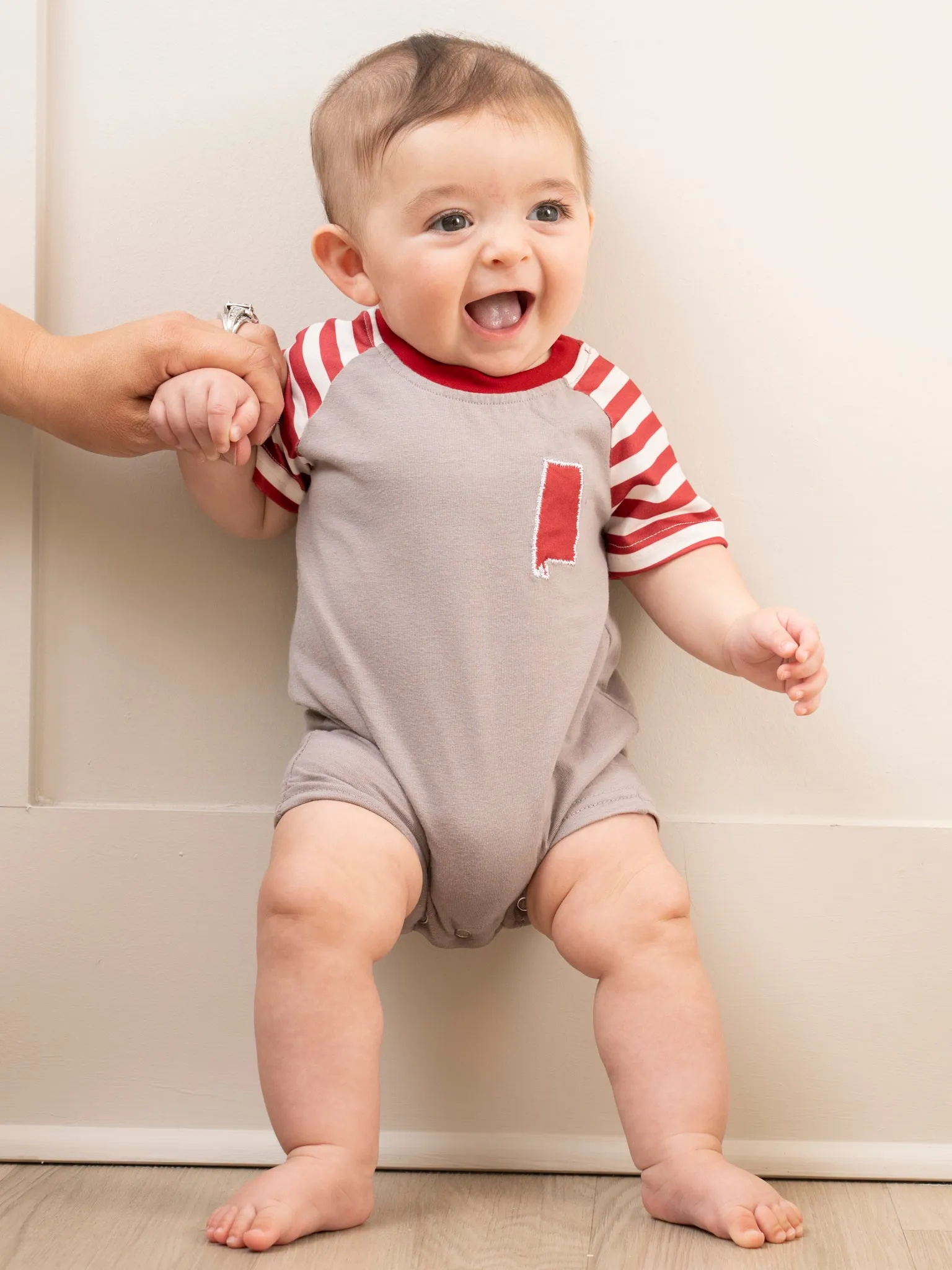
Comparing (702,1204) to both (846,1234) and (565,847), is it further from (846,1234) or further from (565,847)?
(565,847)

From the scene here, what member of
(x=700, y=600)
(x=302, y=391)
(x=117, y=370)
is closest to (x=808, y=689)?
(x=700, y=600)

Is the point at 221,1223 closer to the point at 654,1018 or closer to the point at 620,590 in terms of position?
the point at 654,1018

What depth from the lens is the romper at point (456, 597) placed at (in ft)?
3.02

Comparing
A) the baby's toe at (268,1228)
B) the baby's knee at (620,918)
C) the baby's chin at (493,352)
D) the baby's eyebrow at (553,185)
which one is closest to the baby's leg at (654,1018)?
the baby's knee at (620,918)

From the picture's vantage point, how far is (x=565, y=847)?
0.94 meters

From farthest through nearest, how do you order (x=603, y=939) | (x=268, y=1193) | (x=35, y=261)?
(x=35, y=261), (x=603, y=939), (x=268, y=1193)

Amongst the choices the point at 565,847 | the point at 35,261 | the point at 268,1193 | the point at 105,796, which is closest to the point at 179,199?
the point at 35,261

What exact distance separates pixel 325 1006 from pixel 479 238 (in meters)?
0.55

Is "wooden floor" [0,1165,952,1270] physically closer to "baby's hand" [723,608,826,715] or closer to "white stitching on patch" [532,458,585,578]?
A: "baby's hand" [723,608,826,715]

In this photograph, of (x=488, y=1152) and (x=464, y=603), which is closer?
(x=464, y=603)

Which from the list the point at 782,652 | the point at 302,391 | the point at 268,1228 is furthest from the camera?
the point at 302,391

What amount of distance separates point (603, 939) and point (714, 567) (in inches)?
11.9

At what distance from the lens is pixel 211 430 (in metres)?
0.90

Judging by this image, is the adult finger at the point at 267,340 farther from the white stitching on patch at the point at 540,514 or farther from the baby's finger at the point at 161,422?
the white stitching on patch at the point at 540,514
